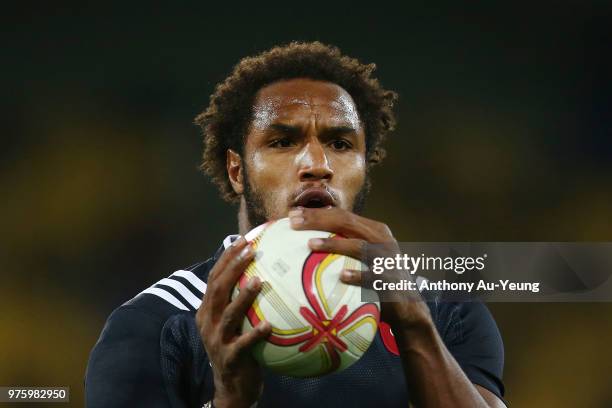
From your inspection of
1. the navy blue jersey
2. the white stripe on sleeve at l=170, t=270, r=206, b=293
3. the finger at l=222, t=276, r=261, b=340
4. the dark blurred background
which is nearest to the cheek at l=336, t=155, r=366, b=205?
the navy blue jersey

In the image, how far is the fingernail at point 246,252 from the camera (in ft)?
5.30

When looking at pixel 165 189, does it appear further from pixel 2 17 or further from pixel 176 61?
pixel 2 17

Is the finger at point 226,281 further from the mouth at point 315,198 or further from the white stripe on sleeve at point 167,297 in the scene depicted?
the white stripe on sleeve at point 167,297

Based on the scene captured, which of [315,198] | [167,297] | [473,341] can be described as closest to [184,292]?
[167,297]

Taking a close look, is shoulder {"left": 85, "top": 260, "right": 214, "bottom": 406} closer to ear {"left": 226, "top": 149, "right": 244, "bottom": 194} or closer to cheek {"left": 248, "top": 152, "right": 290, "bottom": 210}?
cheek {"left": 248, "top": 152, "right": 290, "bottom": 210}

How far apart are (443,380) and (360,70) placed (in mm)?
1383

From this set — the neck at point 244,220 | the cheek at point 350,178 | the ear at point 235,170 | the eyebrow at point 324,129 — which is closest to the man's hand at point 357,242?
the cheek at point 350,178

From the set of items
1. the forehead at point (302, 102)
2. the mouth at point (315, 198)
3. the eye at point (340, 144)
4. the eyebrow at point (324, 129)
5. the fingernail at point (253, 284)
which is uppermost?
the forehead at point (302, 102)

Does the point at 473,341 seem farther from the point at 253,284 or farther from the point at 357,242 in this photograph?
the point at 253,284

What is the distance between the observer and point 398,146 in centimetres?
387

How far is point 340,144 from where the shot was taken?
7.31 ft

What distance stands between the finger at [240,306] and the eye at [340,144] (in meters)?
0.73

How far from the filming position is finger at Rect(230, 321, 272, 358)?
1.54 m

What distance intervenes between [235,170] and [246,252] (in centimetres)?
101
